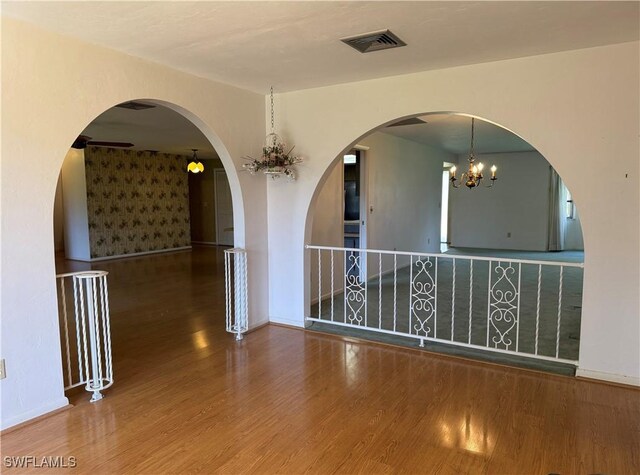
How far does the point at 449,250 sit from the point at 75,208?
27.2 feet

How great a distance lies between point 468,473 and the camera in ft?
7.22

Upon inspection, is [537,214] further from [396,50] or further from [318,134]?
[396,50]

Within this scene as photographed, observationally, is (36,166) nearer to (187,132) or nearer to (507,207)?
(187,132)

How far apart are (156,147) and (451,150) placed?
6312mm

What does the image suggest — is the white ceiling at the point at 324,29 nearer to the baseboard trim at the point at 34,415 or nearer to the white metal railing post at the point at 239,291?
the white metal railing post at the point at 239,291

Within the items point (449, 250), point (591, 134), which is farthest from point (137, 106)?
point (449, 250)

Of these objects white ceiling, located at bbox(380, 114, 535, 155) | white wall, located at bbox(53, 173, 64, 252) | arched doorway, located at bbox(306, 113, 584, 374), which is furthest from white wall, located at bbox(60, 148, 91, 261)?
white ceiling, located at bbox(380, 114, 535, 155)

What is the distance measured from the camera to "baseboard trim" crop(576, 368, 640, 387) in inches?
124

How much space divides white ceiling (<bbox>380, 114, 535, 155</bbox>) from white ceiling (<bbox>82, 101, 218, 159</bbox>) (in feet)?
10.2

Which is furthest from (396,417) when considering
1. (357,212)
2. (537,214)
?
(537,214)

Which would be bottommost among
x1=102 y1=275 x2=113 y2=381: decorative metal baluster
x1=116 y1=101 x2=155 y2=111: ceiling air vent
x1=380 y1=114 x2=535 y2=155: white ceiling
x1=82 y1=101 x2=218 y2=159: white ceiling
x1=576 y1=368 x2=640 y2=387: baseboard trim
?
x1=576 y1=368 x2=640 y2=387: baseboard trim

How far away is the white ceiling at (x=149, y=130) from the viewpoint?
561 cm

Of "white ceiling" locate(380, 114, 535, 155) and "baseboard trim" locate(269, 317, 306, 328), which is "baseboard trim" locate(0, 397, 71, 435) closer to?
"baseboard trim" locate(269, 317, 306, 328)

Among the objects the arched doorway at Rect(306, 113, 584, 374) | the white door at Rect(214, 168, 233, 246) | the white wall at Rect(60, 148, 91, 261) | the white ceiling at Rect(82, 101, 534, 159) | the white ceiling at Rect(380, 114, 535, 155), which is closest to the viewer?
the arched doorway at Rect(306, 113, 584, 374)
